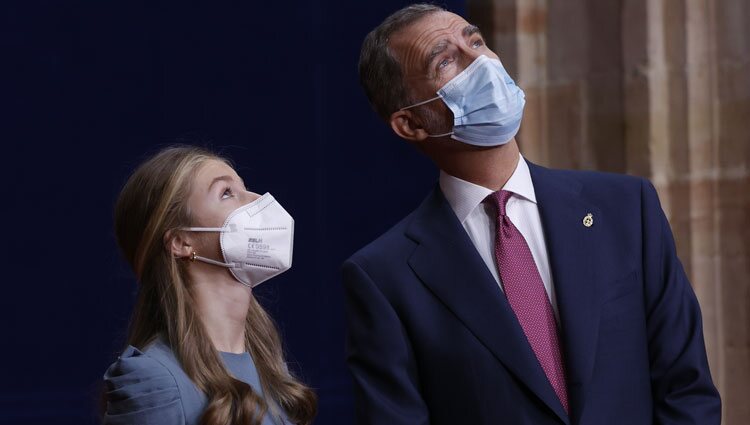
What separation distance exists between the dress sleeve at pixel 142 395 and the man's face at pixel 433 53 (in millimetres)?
923

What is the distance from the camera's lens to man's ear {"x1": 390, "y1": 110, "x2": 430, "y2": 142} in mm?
3172

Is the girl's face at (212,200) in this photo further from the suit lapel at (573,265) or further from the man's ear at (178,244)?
the suit lapel at (573,265)

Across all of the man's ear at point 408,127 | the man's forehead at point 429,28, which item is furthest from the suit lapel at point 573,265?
the man's forehead at point 429,28

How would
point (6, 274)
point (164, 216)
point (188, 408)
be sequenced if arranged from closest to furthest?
1. point (188, 408)
2. point (164, 216)
3. point (6, 274)

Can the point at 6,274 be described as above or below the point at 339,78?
below

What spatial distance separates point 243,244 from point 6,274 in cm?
174

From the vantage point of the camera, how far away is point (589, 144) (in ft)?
16.4

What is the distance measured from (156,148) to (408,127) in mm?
1881

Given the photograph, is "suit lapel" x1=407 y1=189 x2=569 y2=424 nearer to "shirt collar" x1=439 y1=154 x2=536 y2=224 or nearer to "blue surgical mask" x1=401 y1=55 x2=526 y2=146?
"shirt collar" x1=439 y1=154 x2=536 y2=224

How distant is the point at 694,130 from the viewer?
4629 millimetres

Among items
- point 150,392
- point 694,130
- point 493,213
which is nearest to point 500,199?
point 493,213

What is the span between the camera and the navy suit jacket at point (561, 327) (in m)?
2.85

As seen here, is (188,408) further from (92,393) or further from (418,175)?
(418,175)

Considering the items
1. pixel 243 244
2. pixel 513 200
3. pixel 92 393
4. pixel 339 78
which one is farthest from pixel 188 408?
pixel 339 78
